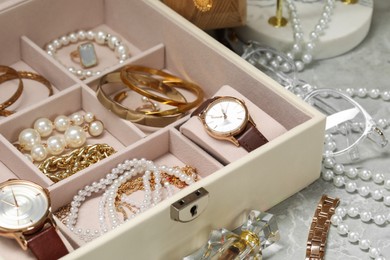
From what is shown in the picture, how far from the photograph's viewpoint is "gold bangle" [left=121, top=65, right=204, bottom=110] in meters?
2.00

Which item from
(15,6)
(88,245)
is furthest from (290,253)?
(15,6)

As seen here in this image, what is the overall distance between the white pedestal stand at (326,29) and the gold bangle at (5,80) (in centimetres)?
53

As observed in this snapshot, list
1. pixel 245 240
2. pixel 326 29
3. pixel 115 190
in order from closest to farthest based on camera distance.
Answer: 1. pixel 245 240
2. pixel 115 190
3. pixel 326 29

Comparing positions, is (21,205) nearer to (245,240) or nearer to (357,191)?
(245,240)

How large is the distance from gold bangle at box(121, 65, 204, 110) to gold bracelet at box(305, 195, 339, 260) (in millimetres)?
352

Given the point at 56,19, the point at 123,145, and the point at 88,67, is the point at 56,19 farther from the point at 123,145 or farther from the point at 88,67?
the point at 123,145

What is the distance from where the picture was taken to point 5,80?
2090 millimetres

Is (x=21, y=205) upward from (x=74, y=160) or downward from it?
upward

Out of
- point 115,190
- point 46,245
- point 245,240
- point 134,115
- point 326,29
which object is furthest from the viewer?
point 326,29

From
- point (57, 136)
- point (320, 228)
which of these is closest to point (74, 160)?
point (57, 136)

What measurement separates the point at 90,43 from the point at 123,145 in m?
0.31

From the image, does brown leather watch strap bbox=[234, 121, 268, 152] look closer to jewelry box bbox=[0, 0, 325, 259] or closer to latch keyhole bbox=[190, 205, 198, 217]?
jewelry box bbox=[0, 0, 325, 259]

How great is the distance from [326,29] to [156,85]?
418mm

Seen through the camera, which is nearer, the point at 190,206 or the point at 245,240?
the point at 190,206
